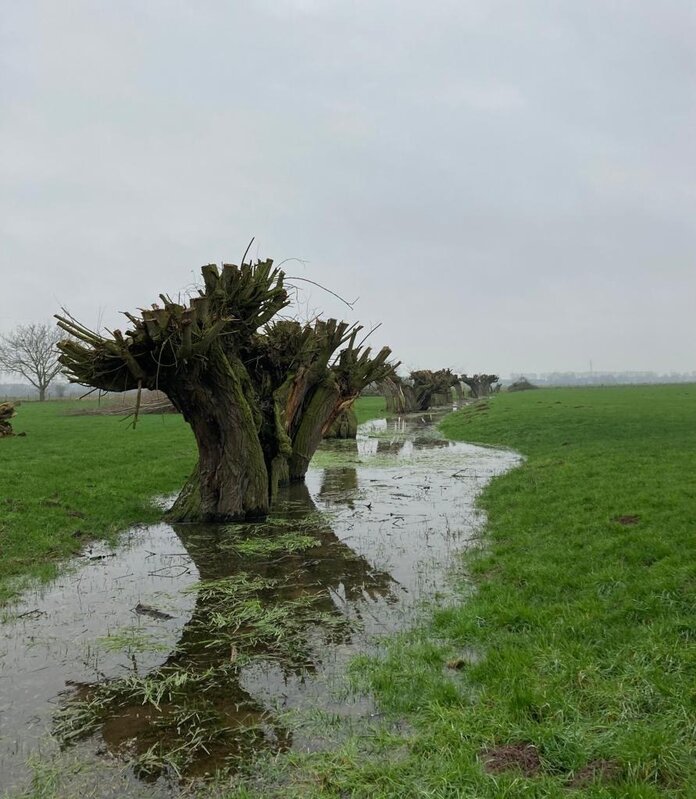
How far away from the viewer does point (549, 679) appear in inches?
191

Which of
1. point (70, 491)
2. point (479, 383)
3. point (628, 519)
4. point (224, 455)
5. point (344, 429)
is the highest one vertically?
point (479, 383)

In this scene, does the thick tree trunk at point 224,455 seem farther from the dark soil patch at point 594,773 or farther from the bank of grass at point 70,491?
the dark soil patch at point 594,773

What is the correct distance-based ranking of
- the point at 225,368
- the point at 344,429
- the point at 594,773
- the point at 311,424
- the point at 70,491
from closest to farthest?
the point at 594,773, the point at 225,368, the point at 70,491, the point at 311,424, the point at 344,429

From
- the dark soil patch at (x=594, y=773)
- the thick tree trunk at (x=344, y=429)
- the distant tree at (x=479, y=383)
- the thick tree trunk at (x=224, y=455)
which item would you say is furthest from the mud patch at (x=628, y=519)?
the distant tree at (x=479, y=383)

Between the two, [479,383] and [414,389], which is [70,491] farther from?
[479,383]

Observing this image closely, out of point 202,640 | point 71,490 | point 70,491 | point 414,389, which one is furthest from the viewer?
point 414,389

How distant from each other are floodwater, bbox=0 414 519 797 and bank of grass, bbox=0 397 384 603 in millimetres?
647

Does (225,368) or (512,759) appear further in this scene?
(225,368)

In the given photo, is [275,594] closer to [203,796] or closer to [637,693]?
[203,796]

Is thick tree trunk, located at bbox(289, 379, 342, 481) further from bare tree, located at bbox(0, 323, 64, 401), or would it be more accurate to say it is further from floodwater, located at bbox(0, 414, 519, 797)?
bare tree, located at bbox(0, 323, 64, 401)

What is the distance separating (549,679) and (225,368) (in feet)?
25.0

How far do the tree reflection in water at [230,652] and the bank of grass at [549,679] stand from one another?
630mm

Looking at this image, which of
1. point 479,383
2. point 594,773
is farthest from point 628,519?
point 479,383

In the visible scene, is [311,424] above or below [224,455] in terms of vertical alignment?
above
